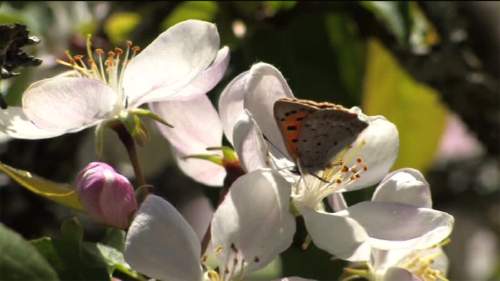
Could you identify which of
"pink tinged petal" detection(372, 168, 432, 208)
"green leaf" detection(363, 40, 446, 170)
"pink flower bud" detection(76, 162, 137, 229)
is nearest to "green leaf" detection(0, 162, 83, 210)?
"pink flower bud" detection(76, 162, 137, 229)

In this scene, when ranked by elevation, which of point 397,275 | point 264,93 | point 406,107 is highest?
point 264,93

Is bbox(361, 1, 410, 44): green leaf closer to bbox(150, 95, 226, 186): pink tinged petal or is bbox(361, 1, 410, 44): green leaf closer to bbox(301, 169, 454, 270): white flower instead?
bbox(150, 95, 226, 186): pink tinged petal

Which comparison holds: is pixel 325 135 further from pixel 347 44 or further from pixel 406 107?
pixel 406 107

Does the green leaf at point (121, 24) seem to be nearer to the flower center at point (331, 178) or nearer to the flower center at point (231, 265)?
the flower center at point (331, 178)

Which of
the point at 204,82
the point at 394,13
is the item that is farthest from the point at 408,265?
the point at 394,13

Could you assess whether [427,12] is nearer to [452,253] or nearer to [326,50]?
[326,50]

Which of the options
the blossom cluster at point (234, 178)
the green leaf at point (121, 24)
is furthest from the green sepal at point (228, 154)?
the green leaf at point (121, 24)

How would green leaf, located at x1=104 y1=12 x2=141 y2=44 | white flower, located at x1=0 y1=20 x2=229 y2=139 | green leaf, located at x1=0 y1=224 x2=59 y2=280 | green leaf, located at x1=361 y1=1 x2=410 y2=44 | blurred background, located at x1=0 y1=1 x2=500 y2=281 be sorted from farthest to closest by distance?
green leaf, located at x1=104 y1=12 x2=141 y2=44 < blurred background, located at x1=0 y1=1 x2=500 y2=281 < green leaf, located at x1=361 y1=1 x2=410 y2=44 < white flower, located at x1=0 y1=20 x2=229 y2=139 < green leaf, located at x1=0 y1=224 x2=59 y2=280
